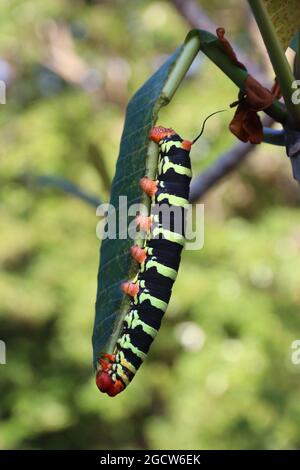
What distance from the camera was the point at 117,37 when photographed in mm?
6070

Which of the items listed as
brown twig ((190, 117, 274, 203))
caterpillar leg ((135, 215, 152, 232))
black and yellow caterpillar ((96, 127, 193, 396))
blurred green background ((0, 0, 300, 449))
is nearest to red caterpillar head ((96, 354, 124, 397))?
black and yellow caterpillar ((96, 127, 193, 396))

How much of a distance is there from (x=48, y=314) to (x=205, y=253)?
1.32 m

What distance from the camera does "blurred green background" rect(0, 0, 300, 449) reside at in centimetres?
434

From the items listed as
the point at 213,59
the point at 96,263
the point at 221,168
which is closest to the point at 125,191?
the point at 213,59

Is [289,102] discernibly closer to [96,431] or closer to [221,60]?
[221,60]

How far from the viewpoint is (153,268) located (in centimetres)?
64

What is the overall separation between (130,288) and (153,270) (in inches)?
2.4

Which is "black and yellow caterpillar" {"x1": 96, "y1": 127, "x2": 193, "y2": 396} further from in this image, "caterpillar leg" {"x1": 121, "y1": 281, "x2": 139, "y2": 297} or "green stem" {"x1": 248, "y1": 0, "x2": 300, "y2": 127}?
"green stem" {"x1": 248, "y1": 0, "x2": 300, "y2": 127}

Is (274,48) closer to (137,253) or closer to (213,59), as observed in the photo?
Answer: (213,59)

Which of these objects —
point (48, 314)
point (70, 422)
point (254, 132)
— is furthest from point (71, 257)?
point (254, 132)

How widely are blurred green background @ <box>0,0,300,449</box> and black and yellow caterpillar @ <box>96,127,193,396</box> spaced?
321 cm

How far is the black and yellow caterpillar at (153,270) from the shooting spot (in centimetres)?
60

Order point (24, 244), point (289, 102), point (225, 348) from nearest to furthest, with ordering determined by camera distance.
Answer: point (289, 102), point (225, 348), point (24, 244)

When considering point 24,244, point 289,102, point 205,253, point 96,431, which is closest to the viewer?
point 289,102
